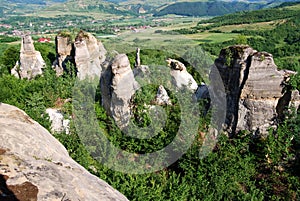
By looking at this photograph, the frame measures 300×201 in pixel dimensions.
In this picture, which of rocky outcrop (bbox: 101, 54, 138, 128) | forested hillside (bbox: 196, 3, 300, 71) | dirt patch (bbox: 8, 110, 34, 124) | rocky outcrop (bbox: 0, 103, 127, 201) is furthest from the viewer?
forested hillside (bbox: 196, 3, 300, 71)

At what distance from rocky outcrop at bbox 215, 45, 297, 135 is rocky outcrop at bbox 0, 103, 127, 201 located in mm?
13449

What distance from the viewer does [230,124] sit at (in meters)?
20.3

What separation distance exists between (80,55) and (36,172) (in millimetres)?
24961

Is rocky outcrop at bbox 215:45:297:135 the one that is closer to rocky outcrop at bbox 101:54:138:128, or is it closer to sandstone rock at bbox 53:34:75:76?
rocky outcrop at bbox 101:54:138:128

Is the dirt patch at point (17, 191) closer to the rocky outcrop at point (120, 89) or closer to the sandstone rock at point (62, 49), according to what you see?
the rocky outcrop at point (120, 89)

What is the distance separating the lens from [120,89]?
20797 mm

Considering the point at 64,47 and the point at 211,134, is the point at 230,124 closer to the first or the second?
the point at 211,134

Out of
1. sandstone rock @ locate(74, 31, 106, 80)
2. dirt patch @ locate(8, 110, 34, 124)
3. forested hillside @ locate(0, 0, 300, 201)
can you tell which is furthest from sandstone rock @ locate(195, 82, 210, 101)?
dirt patch @ locate(8, 110, 34, 124)

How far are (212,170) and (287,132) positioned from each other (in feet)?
18.3

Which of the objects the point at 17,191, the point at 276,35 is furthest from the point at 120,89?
the point at 276,35

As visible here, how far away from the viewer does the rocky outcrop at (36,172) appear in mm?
6574

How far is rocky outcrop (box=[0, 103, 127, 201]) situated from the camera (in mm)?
6574

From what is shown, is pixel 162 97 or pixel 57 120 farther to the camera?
pixel 57 120

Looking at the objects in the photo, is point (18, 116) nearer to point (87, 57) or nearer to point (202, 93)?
point (202, 93)
